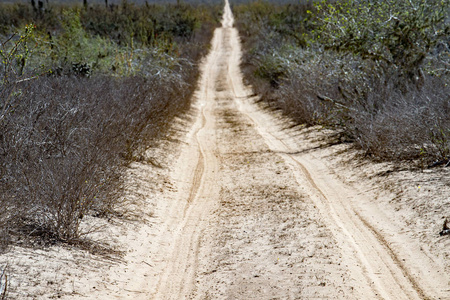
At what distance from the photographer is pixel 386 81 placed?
10.1 metres

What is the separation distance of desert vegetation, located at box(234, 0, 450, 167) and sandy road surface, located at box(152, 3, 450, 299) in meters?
1.27

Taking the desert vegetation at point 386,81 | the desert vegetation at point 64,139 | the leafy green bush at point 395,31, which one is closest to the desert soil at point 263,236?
the desert vegetation at point 64,139

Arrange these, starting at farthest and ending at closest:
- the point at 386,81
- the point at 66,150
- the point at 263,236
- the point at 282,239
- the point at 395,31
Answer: the point at 386,81, the point at 395,31, the point at 66,150, the point at 263,236, the point at 282,239

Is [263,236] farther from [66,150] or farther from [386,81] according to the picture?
[386,81]

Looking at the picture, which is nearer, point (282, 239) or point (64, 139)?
point (282, 239)

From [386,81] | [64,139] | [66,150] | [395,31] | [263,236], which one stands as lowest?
[263,236]

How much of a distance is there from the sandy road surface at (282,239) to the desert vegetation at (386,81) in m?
1.27

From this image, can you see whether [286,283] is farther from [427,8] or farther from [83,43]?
[83,43]

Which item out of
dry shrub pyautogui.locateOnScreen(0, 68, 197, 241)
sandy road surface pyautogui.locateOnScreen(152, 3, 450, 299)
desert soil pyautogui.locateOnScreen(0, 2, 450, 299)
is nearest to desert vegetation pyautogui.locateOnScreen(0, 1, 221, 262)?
dry shrub pyautogui.locateOnScreen(0, 68, 197, 241)

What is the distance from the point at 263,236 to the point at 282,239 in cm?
26

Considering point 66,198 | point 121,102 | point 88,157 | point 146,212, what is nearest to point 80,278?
point 66,198

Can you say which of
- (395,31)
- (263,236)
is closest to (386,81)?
(395,31)

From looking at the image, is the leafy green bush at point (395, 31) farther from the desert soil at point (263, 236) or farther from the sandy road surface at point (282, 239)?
the sandy road surface at point (282, 239)

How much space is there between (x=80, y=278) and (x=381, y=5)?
8462 mm
